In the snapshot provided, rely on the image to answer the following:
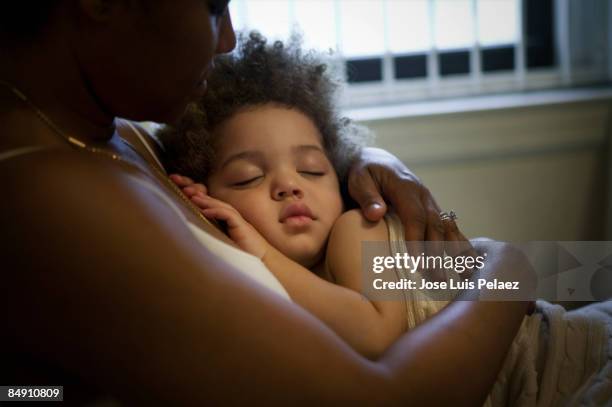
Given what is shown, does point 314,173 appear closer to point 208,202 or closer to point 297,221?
point 297,221

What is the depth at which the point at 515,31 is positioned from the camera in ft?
8.11

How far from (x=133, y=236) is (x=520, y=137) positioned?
71.9 inches

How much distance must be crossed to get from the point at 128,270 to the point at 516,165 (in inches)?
73.5

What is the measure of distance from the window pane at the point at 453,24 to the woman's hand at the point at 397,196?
1224 millimetres

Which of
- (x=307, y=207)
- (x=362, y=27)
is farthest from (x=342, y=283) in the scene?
(x=362, y=27)

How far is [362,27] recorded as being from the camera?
7.97 feet

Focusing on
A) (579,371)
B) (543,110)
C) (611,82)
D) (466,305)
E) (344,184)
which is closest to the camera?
(466,305)

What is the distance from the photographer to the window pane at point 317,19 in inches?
93.3

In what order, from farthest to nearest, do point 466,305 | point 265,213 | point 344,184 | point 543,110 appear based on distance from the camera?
1. point 543,110
2. point 344,184
3. point 265,213
4. point 466,305

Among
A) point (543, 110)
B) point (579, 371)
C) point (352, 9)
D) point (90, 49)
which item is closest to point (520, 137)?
point (543, 110)

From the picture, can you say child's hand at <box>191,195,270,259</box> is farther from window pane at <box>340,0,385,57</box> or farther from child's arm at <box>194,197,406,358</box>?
window pane at <box>340,0,385,57</box>

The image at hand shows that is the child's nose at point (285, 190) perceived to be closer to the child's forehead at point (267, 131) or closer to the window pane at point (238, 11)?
the child's forehead at point (267, 131)

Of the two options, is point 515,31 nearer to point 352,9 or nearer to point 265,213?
point 352,9

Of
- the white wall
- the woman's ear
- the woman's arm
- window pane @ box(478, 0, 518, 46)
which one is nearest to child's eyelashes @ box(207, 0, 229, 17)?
the woman's ear
